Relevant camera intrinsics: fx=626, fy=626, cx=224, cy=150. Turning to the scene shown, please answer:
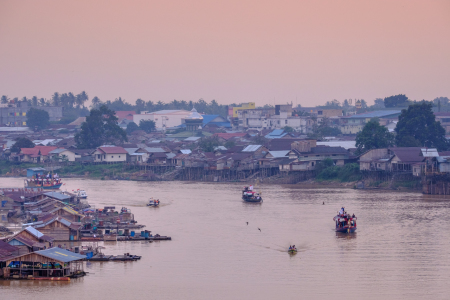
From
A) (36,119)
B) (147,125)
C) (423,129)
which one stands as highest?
(36,119)

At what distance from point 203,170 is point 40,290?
2972 cm

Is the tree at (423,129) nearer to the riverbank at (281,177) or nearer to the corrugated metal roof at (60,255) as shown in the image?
the riverbank at (281,177)

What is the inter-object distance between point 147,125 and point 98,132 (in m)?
17.1

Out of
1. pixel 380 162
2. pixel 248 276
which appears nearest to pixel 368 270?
pixel 248 276

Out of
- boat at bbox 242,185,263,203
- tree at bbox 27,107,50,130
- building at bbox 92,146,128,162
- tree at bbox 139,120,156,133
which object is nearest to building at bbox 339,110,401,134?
tree at bbox 139,120,156,133

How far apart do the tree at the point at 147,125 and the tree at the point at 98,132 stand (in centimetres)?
1448

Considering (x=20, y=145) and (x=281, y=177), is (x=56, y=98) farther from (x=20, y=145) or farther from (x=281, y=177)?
(x=281, y=177)

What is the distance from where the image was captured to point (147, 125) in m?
75.1

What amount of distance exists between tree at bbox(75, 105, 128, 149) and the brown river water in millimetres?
24769

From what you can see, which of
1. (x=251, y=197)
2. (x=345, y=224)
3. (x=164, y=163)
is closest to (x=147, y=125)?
(x=164, y=163)

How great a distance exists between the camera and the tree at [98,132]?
5738 cm

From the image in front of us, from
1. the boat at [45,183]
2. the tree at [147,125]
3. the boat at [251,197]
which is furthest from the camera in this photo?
the tree at [147,125]

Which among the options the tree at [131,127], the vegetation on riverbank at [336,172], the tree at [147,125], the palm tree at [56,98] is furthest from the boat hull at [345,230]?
the palm tree at [56,98]

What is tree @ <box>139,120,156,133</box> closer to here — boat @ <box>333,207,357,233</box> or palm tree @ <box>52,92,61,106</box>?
palm tree @ <box>52,92,61,106</box>
